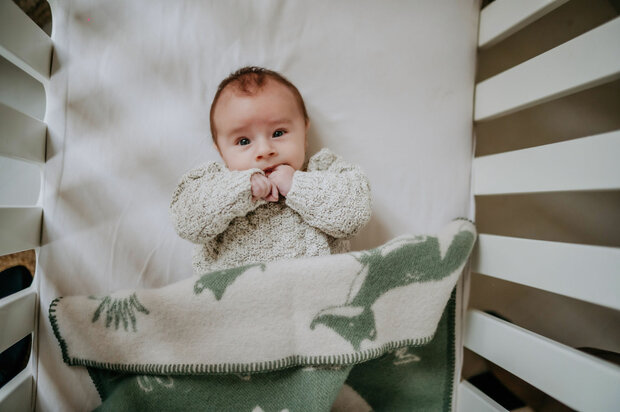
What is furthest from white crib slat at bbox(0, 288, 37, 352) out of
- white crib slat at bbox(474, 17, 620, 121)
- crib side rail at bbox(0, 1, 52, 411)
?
white crib slat at bbox(474, 17, 620, 121)

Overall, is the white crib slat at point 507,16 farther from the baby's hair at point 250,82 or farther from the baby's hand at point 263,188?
the baby's hand at point 263,188

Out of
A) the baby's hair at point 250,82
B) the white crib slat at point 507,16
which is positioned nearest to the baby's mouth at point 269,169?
the baby's hair at point 250,82

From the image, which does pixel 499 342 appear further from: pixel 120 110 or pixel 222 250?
pixel 120 110

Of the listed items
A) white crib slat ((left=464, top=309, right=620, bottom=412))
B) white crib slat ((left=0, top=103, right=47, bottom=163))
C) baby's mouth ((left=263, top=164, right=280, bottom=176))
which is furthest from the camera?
baby's mouth ((left=263, top=164, right=280, bottom=176))

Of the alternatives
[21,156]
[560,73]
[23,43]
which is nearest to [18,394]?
[21,156]

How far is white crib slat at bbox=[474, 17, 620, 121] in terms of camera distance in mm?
534

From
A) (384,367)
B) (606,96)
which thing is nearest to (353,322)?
(384,367)

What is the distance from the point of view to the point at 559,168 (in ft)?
1.97

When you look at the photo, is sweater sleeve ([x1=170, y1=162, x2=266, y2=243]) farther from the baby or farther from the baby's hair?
the baby's hair

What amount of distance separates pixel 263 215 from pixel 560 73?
0.63m

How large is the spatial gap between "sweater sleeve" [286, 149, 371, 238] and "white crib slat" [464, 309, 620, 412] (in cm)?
37

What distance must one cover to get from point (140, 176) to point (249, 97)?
350mm

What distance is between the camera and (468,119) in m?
0.87

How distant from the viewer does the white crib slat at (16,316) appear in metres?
0.61
